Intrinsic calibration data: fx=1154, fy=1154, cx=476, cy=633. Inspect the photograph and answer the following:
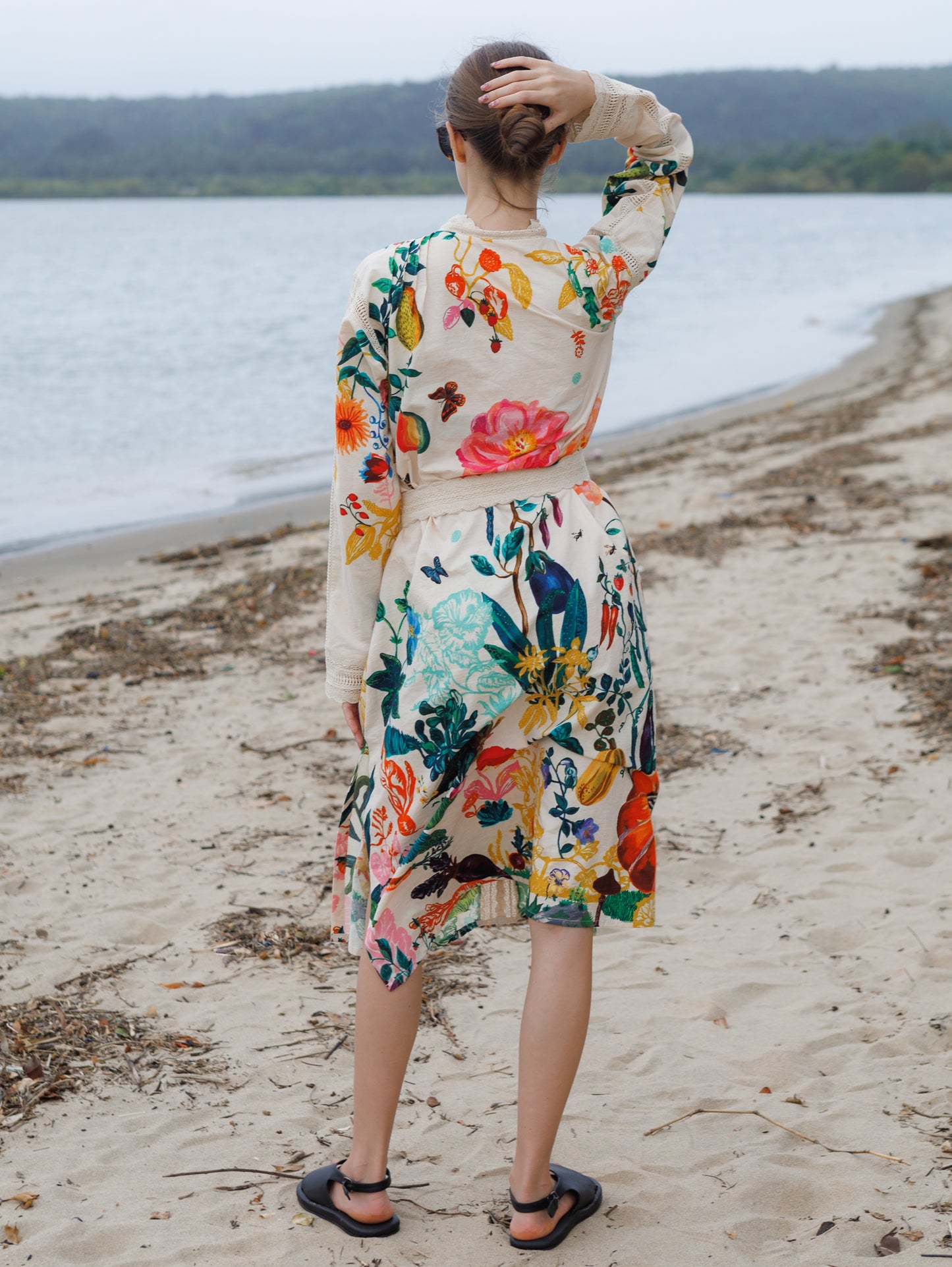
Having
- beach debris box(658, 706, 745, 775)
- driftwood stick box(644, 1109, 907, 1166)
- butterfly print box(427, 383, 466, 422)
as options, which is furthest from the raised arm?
beach debris box(658, 706, 745, 775)

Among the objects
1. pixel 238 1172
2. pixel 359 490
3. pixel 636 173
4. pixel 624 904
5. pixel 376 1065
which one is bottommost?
pixel 238 1172

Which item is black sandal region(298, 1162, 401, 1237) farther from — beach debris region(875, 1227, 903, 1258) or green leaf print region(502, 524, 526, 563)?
green leaf print region(502, 524, 526, 563)

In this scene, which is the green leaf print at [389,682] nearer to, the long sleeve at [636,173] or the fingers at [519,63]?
the long sleeve at [636,173]

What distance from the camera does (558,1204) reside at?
1.96m

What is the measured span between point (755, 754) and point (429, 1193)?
7.50ft

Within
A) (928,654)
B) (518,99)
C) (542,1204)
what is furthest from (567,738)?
(928,654)

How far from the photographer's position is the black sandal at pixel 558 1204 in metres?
1.92

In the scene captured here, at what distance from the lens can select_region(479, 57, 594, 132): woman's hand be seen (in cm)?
163

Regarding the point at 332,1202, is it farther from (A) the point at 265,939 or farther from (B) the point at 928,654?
(B) the point at 928,654

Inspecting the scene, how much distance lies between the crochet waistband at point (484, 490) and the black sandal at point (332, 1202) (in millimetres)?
1125

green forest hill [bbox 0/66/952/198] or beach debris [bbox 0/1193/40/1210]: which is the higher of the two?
green forest hill [bbox 0/66/952/198]

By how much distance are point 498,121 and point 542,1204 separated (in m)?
1.71

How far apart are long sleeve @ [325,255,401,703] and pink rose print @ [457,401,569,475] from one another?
5.2 inches

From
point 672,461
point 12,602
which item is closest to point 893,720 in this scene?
point 12,602
